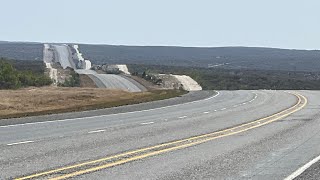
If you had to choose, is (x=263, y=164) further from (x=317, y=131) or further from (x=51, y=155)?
(x=317, y=131)

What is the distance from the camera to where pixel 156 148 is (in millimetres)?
13164

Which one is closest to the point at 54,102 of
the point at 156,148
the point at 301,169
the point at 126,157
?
the point at 156,148

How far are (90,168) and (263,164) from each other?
3400 millimetres

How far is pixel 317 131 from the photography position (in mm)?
18000

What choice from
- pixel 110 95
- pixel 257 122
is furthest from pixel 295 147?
pixel 110 95

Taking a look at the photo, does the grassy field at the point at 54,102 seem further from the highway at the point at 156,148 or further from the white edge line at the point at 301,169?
the white edge line at the point at 301,169

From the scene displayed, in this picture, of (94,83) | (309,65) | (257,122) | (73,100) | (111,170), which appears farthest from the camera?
(309,65)

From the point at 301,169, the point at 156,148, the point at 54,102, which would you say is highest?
the point at 301,169

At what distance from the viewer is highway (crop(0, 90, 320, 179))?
9992mm

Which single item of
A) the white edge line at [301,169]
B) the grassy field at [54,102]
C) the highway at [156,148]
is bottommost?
the grassy field at [54,102]

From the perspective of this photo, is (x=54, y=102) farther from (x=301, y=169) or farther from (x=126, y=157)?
(x=301, y=169)

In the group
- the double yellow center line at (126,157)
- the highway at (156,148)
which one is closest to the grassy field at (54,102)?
the highway at (156,148)

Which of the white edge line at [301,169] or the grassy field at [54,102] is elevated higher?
the white edge line at [301,169]

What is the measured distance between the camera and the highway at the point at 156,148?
32.8ft
